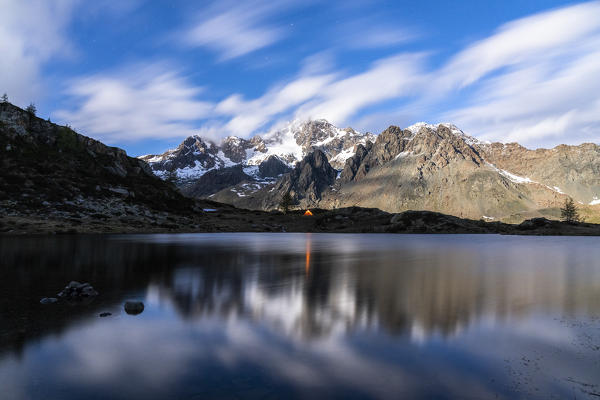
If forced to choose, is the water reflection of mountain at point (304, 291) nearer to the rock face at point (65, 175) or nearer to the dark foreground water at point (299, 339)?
the dark foreground water at point (299, 339)

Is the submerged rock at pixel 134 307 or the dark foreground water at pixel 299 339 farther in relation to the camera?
the submerged rock at pixel 134 307

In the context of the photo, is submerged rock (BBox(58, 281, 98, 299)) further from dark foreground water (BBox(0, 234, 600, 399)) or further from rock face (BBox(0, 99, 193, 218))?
rock face (BBox(0, 99, 193, 218))

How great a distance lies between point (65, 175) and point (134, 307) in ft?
415

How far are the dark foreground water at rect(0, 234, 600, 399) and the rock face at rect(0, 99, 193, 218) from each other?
87.0 m

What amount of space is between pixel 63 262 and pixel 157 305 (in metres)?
22.7

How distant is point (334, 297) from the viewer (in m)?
24.2

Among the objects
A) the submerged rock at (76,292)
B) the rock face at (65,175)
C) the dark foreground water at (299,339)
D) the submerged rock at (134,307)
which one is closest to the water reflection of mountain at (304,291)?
the dark foreground water at (299,339)

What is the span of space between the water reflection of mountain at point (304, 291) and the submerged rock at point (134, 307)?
5.41 ft

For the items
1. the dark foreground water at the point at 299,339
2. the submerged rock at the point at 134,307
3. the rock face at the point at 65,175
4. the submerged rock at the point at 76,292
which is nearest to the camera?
the dark foreground water at the point at 299,339

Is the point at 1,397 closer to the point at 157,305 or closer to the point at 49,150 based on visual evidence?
the point at 157,305

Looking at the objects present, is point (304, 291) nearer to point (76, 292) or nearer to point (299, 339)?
point (299, 339)

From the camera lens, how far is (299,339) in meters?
15.4

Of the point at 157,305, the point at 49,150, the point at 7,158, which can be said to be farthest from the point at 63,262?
the point at 49,150

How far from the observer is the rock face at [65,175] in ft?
334
